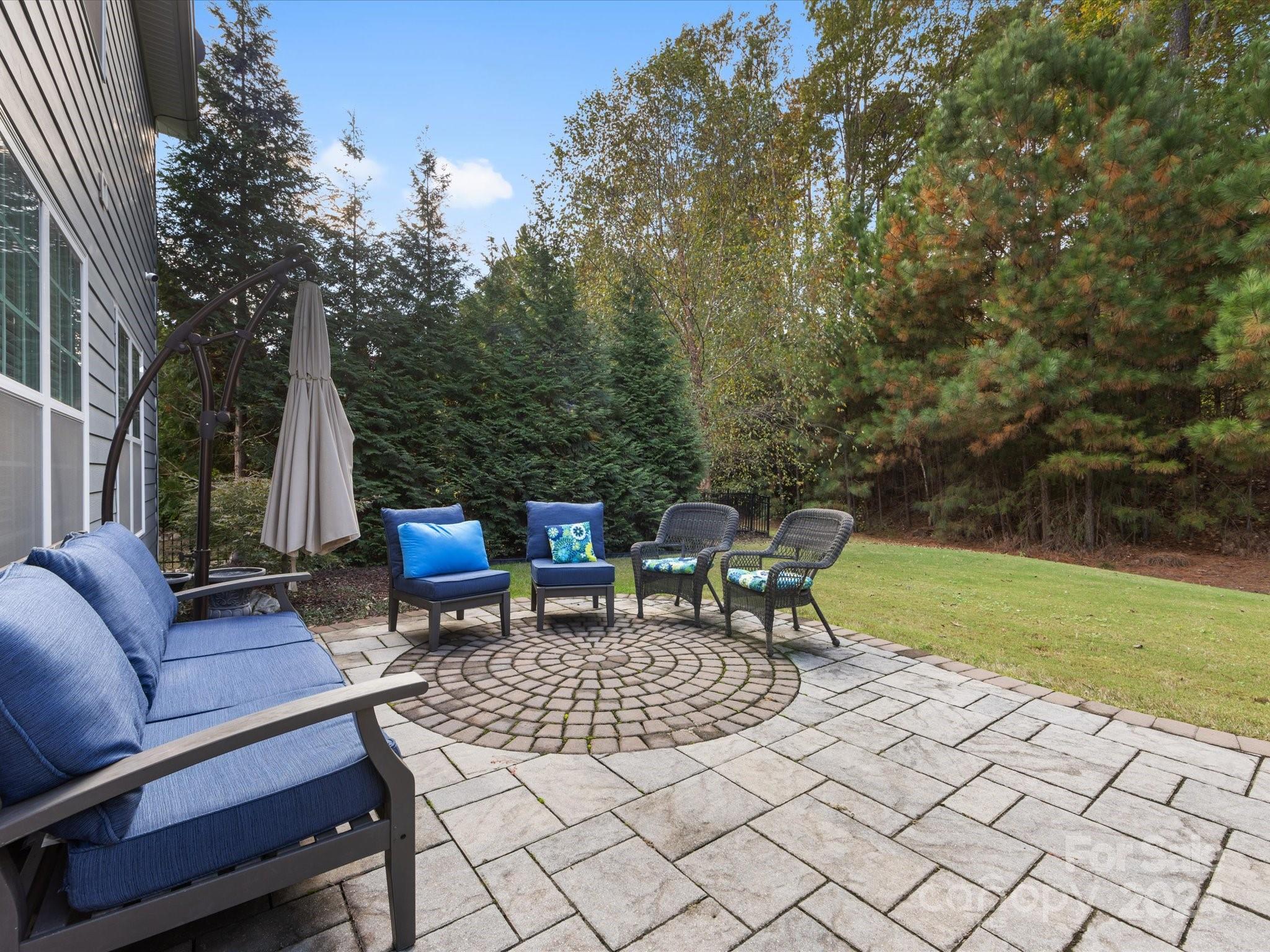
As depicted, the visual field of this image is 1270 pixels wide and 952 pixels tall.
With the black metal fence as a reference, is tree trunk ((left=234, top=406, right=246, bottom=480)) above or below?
above

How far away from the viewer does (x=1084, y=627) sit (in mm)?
4922

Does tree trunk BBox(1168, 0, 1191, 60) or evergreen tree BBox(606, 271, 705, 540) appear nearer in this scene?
evergreen tree BBox(606, 271, 705, 540)

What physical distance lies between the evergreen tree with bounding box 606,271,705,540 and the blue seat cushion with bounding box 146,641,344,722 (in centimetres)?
687

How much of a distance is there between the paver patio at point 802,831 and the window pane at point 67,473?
1533 millimetres

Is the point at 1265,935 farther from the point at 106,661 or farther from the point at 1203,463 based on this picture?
the point at 1203,463

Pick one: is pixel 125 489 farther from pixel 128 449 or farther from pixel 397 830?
pixel 397 830

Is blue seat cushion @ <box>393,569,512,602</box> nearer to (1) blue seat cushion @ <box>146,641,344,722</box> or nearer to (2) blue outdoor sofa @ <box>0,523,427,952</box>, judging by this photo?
(1) blue seat cushion @ <box>146,641,344,722</box>

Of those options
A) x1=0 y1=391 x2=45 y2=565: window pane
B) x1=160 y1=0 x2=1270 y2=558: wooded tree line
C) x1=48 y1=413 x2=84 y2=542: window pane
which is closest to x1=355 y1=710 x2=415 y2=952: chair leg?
x1=0 y1=391 x2=45 y2=565: window pane

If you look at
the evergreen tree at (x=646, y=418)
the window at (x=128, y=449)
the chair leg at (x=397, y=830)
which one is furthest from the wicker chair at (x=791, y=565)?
the evergreen tree at (x=646, y=418)

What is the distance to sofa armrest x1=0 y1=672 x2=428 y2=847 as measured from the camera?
1070 millimetres

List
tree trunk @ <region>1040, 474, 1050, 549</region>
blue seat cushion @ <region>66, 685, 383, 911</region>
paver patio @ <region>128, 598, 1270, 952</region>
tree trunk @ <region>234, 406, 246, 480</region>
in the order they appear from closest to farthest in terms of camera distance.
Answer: blue seat cushion @ <region>66, 685, 383, 911</region>, paver patio @ <region>128, 598, 1270, 952</region>, tree trunk @ <region>234, 406, 246, 480</region>, tree trunk @ <region>1040, 474, 1050, 549</region>

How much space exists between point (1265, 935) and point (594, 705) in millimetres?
2378

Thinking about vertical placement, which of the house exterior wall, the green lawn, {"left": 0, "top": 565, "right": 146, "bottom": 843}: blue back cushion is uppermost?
the house exterior wall

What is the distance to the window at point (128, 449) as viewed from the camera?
4.08 metres
